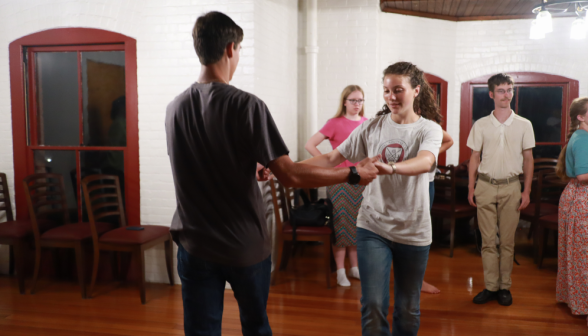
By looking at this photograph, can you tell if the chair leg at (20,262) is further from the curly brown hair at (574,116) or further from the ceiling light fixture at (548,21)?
the ceiling light fixture at (548,21)

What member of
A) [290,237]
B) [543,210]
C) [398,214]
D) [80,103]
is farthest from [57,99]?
[543,210]

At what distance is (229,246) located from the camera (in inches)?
65.1

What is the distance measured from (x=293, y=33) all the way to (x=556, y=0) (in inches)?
99.1

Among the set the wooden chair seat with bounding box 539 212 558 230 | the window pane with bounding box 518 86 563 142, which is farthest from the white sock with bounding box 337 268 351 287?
the window pane with bounding box 518 86 563 142

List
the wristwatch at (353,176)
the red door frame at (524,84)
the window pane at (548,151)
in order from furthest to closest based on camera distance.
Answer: the window pane at (548,151) → the red door frame at (524,84) → the wristwatch at (353,176)

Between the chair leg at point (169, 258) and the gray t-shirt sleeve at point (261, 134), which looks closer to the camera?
the gray t-shirt sleeve at point (261, 134)

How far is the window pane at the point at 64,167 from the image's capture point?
4141mm

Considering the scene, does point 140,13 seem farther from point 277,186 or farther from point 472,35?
point 472,35

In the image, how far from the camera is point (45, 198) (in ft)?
13.8

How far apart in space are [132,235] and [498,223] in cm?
278

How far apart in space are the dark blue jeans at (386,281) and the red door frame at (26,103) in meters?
2.48

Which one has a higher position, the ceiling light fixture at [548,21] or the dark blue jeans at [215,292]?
the ceiling light fixture at [548,21]

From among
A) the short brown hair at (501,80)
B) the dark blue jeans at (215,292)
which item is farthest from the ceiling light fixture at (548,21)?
the dark blue jeans at (215,292)

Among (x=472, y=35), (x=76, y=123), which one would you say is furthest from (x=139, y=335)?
(x=472, y=35)
